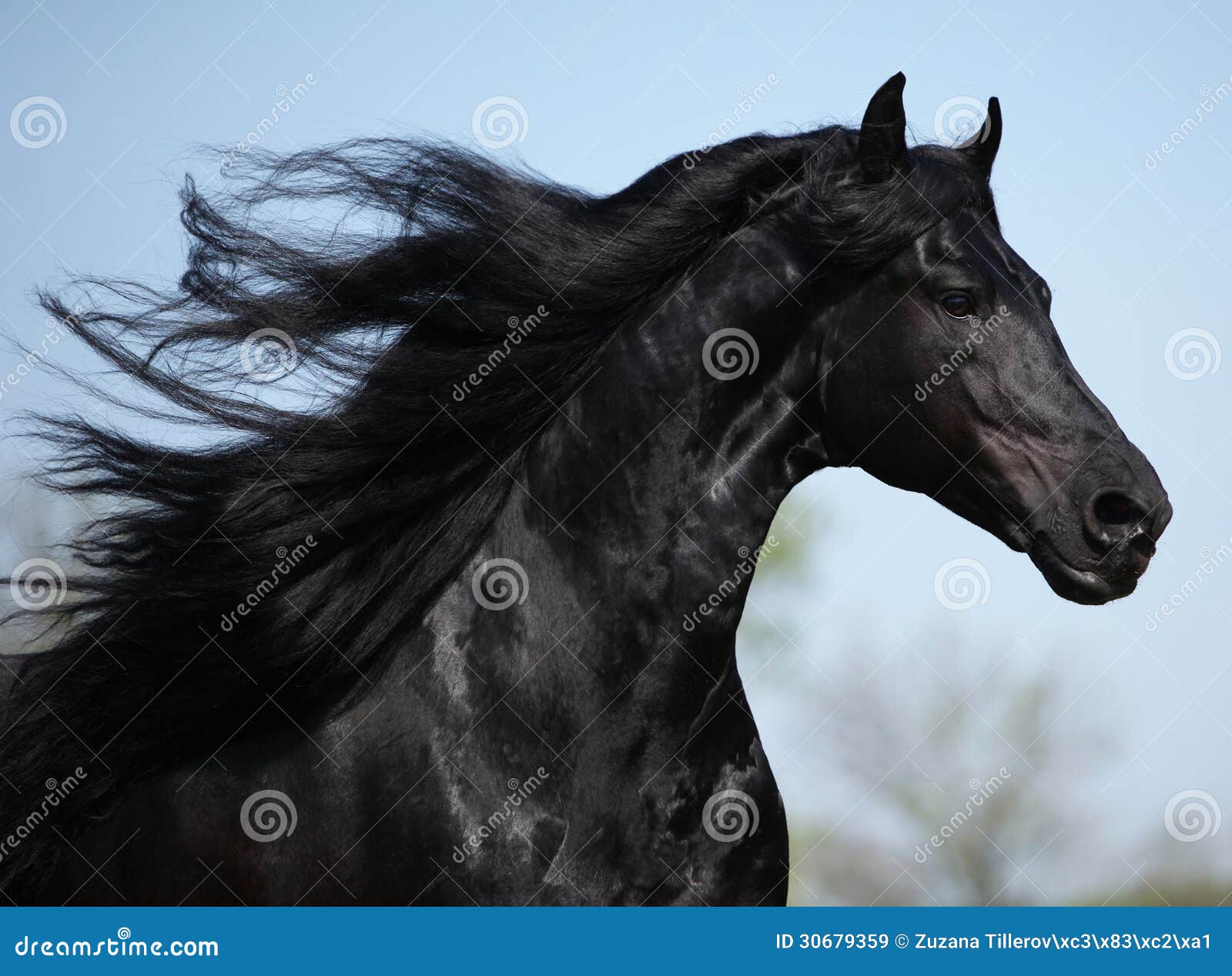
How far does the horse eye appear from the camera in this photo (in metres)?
3.46

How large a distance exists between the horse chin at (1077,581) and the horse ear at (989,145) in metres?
1.22

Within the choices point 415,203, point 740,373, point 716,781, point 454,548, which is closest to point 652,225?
point 740,373

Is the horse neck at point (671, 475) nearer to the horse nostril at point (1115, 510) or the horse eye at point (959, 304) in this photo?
the horse eye at point (959, 304)

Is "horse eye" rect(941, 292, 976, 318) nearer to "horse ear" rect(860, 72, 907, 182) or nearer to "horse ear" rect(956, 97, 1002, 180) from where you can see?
"horse ear" rect(860, 72, 907, 182)

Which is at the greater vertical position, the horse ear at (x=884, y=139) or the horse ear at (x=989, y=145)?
the horse ear at (x=989, y=145)

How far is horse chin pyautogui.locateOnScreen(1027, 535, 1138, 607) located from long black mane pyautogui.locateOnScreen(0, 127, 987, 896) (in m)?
0.94

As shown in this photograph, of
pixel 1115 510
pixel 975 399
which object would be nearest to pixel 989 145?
pixel 975 399

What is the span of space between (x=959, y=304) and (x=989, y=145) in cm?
73

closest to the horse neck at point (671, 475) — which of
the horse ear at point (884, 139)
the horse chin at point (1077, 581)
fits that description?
the horse ear at point (884, 139)

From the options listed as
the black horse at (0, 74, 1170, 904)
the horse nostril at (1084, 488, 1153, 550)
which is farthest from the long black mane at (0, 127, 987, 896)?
the horse nostril at (1084, 488, 1153, 550)

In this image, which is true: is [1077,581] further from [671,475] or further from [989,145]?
[989,145]

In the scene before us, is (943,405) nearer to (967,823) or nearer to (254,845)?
(254,845)

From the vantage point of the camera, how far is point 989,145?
3.91 metres

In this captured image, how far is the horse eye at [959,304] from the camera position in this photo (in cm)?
346
